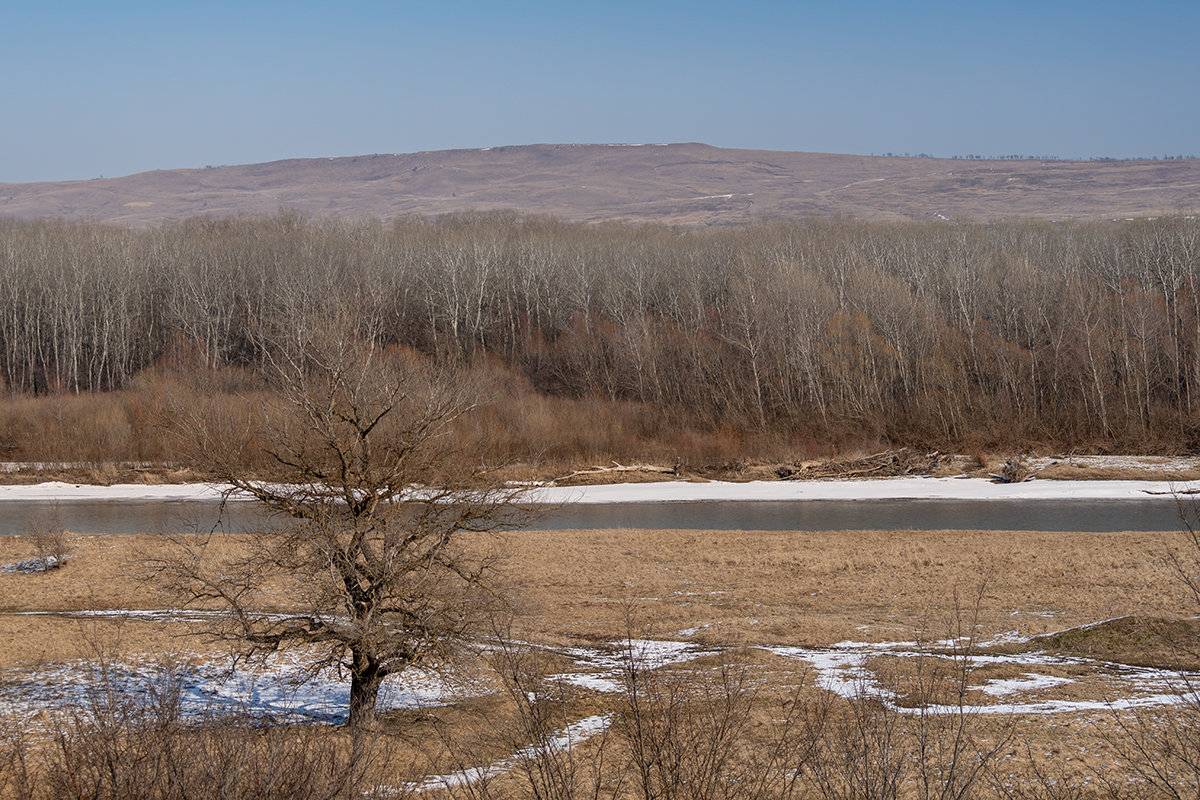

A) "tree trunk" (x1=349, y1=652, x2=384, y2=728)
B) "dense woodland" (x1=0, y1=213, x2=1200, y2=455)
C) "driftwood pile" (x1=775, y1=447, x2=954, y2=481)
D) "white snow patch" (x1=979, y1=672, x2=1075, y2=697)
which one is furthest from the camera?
"dense woodland" (x1=0, y1=213, x2=1200, y2=455)

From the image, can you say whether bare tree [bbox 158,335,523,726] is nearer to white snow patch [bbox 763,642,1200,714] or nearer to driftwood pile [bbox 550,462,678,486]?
white snow patch [bbox 763,642,1200,714]

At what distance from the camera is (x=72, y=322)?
59.9m

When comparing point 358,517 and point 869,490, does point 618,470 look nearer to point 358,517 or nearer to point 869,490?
point 869,490

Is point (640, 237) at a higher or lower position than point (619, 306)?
higher

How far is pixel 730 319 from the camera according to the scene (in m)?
55.7

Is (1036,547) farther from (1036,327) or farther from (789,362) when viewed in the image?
(1036,327)

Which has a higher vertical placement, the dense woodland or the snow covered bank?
the dense woodland

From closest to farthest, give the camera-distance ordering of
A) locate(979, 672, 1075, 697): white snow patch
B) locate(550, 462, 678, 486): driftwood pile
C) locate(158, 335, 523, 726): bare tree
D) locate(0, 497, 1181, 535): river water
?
locate(158, 335, 523, 726): bare tree → locate(979, 672, 1075, 697): white snow patch → locate(0, 497, 1181, 535): river water → locate(550, 462, 678, 486): driftwood pile

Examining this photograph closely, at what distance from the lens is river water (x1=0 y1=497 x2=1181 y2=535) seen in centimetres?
3025

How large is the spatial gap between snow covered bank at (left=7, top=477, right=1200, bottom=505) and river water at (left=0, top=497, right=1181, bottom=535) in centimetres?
63

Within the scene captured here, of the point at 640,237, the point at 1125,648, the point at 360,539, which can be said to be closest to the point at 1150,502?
the point at 1125,648

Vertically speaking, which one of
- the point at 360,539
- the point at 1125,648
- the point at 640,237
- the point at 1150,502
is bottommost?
the point at 1150,502

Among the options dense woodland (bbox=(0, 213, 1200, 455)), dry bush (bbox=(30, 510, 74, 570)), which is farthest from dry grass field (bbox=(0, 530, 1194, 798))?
dense woodland (bbox=(0, 213, 1200, 455))

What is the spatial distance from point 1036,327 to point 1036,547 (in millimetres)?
32371
